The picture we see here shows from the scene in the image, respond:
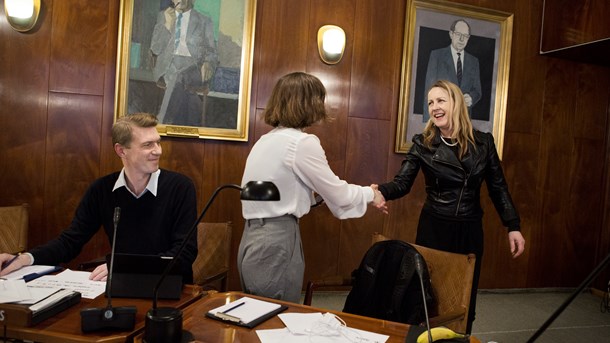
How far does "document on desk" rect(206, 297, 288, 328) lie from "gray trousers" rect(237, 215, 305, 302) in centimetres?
26

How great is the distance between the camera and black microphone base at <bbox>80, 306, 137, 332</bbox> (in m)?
1.40

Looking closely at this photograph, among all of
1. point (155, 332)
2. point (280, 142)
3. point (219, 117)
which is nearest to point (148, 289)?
point (155, 332)

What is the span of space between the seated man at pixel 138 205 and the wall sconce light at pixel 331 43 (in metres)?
2.20

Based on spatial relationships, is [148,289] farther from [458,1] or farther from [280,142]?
[458,1]

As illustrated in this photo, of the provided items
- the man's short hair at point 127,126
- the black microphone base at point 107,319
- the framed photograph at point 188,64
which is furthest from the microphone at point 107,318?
the framed photograph at point 188,64

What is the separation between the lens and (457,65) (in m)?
4.59

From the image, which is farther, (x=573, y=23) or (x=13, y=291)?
(x=573, y=23)

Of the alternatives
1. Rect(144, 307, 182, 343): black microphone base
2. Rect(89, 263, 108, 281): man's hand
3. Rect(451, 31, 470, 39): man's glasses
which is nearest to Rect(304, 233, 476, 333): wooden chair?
Rect(89, 263, 108, 281): man's hand

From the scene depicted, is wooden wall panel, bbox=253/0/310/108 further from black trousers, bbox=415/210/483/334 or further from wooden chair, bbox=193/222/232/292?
black trousers, bbox=415/210/483/334

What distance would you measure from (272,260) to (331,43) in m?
2.61

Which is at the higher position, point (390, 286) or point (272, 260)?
point (272, 260)

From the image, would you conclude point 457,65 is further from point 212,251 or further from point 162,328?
point 162,328

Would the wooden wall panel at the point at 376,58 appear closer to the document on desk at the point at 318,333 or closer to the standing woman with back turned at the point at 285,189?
the standing woman with back turned at the point at 285,189

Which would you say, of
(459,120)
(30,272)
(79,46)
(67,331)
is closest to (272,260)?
(67,331)
